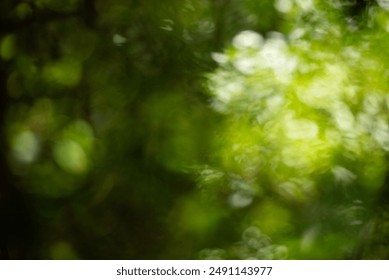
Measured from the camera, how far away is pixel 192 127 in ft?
3.83

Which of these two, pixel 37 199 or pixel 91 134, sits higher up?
pixel 91 134

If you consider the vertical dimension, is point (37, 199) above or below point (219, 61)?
below

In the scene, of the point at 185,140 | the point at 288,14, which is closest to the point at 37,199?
the point at 185,140

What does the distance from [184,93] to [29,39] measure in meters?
0.38

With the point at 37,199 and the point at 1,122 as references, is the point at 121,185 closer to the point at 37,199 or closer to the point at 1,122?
the point at 37,199

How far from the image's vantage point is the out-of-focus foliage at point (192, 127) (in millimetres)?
1149

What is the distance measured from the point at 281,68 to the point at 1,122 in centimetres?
65

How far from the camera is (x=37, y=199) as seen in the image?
1159mm

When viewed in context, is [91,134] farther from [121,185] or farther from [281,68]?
[281,68]

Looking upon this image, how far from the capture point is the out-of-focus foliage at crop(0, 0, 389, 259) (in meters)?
1.15

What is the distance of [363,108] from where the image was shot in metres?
1.15

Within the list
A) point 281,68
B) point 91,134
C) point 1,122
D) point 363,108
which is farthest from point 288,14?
point 1,122
